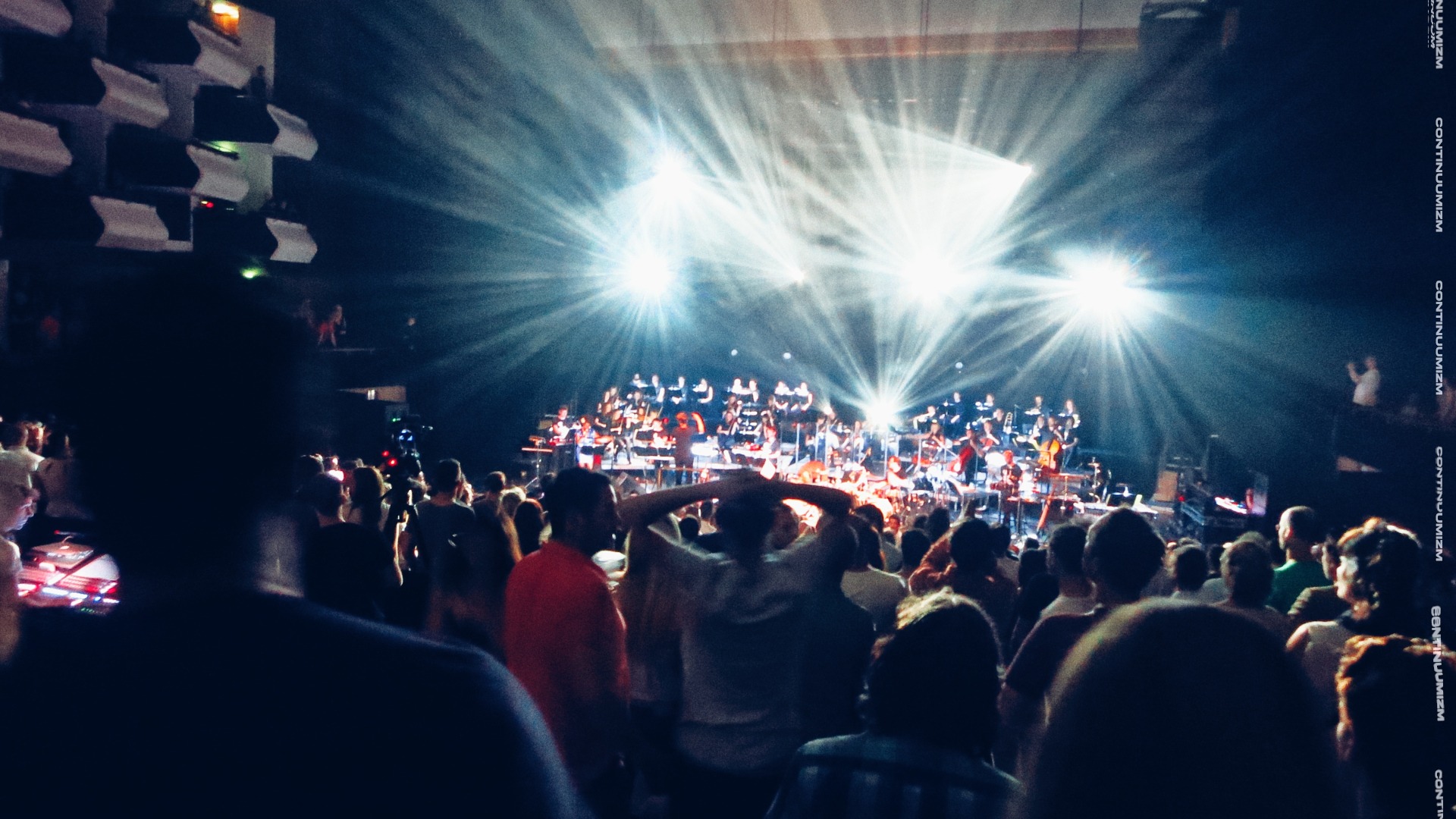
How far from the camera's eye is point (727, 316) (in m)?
23.0

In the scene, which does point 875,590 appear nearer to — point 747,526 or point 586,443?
point 747,526

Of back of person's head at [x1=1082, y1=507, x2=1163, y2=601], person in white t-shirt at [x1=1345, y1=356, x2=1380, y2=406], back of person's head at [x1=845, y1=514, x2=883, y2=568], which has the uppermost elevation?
person in white t-shirt at [x1=1345, y1=356, x2=1380, y2=406]

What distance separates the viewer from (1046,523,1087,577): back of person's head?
3.38m

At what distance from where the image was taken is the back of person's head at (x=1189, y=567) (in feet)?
12.8

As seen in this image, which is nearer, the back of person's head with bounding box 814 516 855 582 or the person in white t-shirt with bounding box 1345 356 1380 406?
the back of person's head with bounding box 814 516 855 582

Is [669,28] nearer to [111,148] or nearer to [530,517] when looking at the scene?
[111,148]

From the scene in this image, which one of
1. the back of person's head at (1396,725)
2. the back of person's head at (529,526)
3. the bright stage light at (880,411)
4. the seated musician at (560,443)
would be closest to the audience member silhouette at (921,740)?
the back of person's head at (1396,725)

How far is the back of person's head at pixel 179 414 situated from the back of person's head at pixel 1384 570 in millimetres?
3043

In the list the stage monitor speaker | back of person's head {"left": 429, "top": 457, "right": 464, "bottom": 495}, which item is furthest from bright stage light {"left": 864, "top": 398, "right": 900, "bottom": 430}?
back of person's head {"left": 429, "top": 457, "right": 464, "bottom": 495}

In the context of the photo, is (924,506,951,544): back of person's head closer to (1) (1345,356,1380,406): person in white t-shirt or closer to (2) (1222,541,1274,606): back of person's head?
(2) (1222,541,1274,606): back of person's head

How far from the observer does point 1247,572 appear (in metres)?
3.48

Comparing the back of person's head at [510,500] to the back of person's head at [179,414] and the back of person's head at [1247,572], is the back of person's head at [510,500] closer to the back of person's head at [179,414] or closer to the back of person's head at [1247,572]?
the back of person's head at [1247,572]

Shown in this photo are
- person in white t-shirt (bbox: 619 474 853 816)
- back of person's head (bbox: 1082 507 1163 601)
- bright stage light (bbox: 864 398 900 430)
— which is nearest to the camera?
person in white t-shirt (bbox: 619 474 853 816)

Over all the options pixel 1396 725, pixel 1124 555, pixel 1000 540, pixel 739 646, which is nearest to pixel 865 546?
pixel 1124 555
